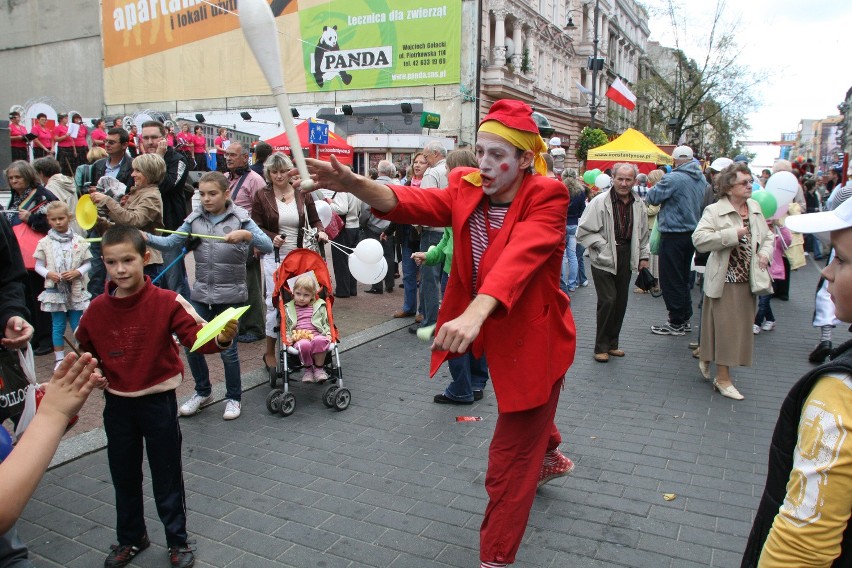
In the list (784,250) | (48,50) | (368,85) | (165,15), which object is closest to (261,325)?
(784,250)

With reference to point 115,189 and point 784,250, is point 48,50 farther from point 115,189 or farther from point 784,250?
point 784,250

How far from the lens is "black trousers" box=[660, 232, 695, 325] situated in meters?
8.17

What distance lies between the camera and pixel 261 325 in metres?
8.08

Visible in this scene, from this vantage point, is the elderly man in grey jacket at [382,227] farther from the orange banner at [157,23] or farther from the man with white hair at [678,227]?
the orange banner at [157,23]

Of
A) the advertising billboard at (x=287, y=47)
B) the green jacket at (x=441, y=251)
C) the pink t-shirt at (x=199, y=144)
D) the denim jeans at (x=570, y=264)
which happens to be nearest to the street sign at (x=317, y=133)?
the denim jeans at (x=570, y=264)

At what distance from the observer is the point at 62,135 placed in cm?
1656

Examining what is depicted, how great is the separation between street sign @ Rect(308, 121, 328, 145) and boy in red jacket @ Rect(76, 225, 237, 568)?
9.97 metres

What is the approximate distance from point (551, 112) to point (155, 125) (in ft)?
108

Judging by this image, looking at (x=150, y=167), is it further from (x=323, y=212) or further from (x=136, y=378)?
(x=136, y=378)

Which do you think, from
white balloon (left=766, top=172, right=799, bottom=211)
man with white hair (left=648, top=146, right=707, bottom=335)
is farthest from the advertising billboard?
white balloon (left=766, top=172, right=799, bottom=211)

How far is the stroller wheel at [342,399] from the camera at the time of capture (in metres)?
5.51

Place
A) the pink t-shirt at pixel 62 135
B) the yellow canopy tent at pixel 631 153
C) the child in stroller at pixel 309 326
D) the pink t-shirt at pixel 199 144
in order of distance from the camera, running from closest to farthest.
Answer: the child in stroller at pixel 309 326 < the pink t-shirt at pixel 62 135 < the yellow canopy tent at pixel 631 153 < the pink t-shirt at pixel 199 144

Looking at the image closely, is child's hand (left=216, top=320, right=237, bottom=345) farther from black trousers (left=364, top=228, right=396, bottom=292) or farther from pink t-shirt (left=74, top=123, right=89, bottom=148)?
pink t-shirt (left=74, top=123, right=89, bottom=148)

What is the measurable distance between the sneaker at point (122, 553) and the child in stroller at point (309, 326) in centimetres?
247
